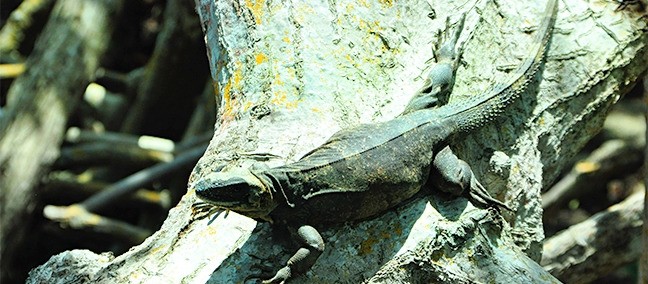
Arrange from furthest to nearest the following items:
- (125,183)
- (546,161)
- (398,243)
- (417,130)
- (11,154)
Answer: (125,183)
(11,154)
(546,161)
(417,130)
(398,243)

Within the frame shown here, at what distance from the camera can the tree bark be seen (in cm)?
596

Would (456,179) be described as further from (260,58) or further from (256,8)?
(256,8)

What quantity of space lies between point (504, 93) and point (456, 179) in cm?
50

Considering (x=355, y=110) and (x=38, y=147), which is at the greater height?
(x=355, y=110)

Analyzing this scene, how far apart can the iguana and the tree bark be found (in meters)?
3.22

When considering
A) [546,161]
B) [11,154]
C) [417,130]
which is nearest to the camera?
[417,130]

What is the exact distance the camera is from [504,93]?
3.53 metres

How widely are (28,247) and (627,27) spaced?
433cm

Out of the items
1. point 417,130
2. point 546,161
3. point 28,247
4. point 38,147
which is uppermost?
point 417,130

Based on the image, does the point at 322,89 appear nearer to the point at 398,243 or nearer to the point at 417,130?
the point at 417,130

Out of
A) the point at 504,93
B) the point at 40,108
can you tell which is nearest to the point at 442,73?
the point at 504,93

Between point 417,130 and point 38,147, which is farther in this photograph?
point 38,147

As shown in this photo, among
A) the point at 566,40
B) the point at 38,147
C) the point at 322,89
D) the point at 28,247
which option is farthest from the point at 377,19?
the point at 28,247

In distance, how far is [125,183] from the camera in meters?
6.62
